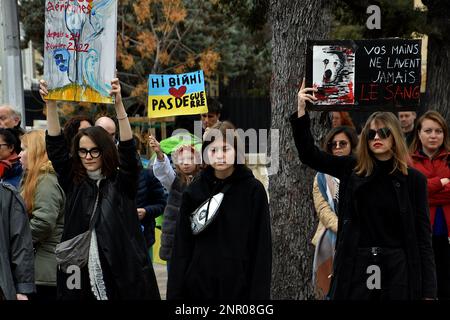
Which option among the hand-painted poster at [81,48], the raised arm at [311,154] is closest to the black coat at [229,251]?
the raised arm at [311,154]

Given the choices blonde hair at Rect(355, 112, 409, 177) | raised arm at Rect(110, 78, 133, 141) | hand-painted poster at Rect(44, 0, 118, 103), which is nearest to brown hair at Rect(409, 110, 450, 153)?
blonde hair at Rect(355, 112, 409, 177)

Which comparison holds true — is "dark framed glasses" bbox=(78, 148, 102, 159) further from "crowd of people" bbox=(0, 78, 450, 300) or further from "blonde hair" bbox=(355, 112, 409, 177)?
"blonde hair" bbox=(355, 112, 409, 177)

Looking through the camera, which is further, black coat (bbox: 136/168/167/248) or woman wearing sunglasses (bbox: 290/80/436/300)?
black coat (bbox: 136/168/167/248)

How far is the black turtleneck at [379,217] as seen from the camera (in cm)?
531

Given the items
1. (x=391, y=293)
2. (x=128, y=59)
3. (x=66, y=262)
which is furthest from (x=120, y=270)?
(x=128, y=59)

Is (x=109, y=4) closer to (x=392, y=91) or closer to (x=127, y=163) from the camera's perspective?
(x=127, y=163)

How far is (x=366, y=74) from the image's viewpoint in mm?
6398

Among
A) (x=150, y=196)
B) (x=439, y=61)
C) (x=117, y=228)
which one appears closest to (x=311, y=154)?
(x=117, y=228)

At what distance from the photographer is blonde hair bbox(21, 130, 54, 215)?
6.19m

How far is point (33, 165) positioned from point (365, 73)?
2.46m

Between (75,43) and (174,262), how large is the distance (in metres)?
2.37

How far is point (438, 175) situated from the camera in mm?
6797

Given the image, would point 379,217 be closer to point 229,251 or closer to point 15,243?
point 229,251

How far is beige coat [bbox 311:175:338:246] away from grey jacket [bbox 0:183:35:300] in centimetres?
251
